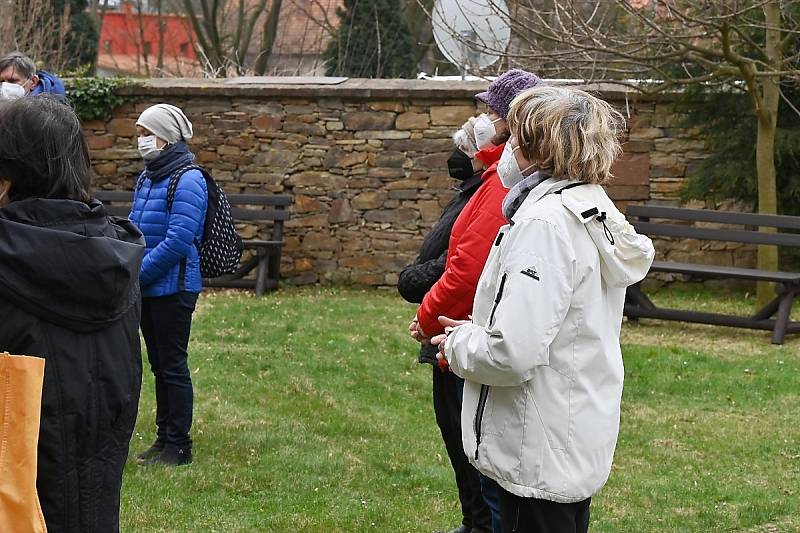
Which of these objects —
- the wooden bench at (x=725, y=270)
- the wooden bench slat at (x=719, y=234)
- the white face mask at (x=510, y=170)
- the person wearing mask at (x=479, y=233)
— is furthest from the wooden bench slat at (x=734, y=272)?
the white face mask at (x=510, y=170)

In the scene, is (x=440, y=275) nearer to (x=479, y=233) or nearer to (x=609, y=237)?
(x=479, y=233)

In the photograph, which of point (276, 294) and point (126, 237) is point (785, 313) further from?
point (126, 237)

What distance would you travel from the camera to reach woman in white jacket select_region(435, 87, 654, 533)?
2.83 metres

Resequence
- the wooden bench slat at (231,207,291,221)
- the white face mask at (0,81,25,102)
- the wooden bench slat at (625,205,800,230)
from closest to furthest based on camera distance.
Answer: the white face mask at (0,81,25,102) → the wooden bench slat at (625,205,800,230) → the wooden bench slat at (231,207,291,221)

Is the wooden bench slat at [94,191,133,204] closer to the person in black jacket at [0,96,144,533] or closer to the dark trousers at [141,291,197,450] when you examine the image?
the dark trousers at [141,291,197,450]

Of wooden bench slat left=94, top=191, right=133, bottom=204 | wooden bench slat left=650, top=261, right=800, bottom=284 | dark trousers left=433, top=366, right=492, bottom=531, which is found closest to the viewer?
dark trousers left=433, top=366, right=492, bottom=531

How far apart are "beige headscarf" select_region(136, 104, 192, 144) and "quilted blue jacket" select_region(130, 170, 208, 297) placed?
8.4 inches

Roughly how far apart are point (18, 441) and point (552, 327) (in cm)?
130

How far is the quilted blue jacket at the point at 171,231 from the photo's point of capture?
538cm

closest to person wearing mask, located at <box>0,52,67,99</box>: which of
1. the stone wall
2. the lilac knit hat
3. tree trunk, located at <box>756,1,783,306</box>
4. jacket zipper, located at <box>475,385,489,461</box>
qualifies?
the lilac knit hat

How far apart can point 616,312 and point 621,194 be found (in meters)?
8.72

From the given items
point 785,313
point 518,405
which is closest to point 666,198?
point 785,313

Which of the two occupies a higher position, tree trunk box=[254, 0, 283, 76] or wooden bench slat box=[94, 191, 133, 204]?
tree trunk box=[254, 0, 283, 76]

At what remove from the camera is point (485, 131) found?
4.14 m
